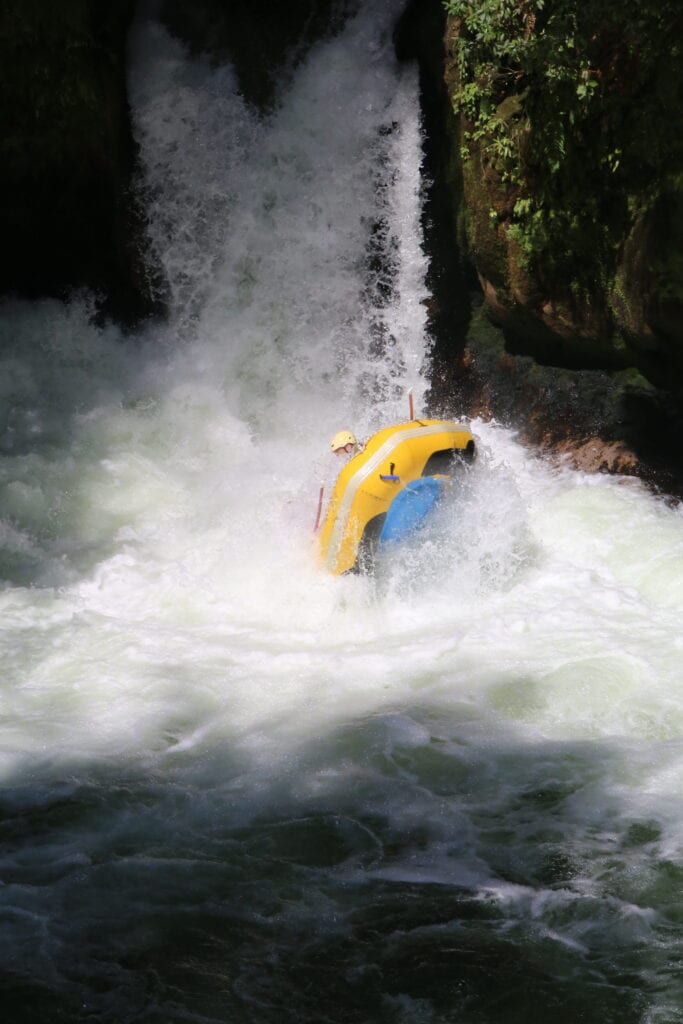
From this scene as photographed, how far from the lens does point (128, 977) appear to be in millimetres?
3697

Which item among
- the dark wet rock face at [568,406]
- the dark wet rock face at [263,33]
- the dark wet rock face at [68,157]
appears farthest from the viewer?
the dark wet rock face at [263,33]

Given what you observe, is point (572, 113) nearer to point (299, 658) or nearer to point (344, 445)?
point (344, 445)

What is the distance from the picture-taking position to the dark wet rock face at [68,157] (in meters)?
9.15

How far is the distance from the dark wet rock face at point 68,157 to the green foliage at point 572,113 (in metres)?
2.91

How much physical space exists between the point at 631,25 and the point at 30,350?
5.33m

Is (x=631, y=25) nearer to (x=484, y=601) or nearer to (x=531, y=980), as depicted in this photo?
(x=484, y=601)

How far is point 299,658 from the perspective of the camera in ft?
19.7

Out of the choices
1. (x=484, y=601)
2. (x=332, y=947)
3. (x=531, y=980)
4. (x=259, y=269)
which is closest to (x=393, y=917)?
(x=332, y=947)

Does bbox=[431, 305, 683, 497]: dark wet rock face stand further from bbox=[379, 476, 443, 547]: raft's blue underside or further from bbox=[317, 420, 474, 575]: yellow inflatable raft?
bbox=[379, 476, 443, 547]: raft's blue underside

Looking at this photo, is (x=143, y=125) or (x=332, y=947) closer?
(x=332, y=947)

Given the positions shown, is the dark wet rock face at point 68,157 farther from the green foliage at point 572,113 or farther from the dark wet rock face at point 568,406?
the green foliage at point 572,113

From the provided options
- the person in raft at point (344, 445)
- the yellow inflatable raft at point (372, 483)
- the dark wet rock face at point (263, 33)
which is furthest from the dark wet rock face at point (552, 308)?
the person in raft at point (344, 445)

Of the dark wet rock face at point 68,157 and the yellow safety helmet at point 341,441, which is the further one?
the dark wet rock face at point 68,157

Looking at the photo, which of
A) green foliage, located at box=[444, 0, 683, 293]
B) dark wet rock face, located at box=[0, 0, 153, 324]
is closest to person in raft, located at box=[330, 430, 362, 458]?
green foliage, located at box=[444, 0, 683, 293]
